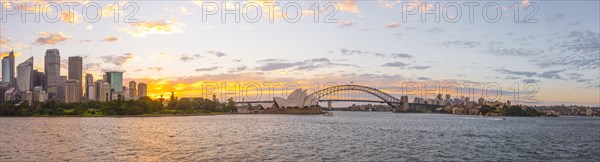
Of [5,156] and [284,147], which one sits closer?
[5,156]

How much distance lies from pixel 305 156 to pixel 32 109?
4522 inches

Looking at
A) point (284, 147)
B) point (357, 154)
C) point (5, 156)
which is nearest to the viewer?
point (5, 156)

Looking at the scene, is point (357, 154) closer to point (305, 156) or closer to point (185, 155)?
point (305, 156)

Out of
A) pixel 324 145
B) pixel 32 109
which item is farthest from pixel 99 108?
pixel 324 145

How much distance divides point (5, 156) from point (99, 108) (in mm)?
114439

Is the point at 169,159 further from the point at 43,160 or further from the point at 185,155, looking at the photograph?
the point at 43,160

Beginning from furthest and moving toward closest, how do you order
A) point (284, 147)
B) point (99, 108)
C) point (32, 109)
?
point (99, 108) < point (32, 109) < point (284, 147)

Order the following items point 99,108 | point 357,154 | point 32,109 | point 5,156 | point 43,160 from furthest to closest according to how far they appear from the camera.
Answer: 1. point 99,108
2. point 32,109
3. point 357,154
4. point 5,156
5. point 43,160

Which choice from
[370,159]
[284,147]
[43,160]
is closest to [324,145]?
[284,147]

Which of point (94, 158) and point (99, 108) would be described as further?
point (99, 108)

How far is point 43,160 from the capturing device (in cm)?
3061

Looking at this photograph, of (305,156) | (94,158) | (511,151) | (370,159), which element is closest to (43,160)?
(94,158)

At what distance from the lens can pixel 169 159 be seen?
32.1 metres

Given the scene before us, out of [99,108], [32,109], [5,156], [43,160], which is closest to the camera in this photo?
[43,160]
